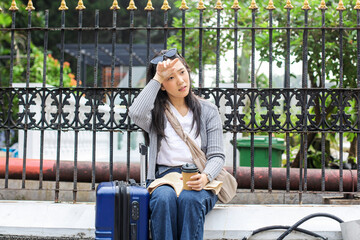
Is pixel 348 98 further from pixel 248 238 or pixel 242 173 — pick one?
pixel 248 238

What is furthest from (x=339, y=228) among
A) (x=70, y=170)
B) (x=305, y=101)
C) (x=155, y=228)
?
(x=70, y=170)

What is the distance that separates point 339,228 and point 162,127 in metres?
1.69

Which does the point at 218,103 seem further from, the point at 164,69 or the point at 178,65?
the point at 164,69

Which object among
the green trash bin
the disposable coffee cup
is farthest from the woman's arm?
the green trash bin

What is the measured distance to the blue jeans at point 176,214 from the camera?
274cm

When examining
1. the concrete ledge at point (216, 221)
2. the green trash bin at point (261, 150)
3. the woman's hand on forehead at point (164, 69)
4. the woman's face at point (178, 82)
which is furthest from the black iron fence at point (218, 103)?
the green trash bin at point (261, 150)

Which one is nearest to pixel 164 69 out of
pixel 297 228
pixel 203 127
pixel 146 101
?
pixel 146 101

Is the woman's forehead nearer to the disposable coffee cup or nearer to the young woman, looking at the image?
the young woman

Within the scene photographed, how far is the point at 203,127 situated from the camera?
332 centimetres

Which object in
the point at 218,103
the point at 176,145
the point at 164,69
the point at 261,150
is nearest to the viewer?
the point at 164,69

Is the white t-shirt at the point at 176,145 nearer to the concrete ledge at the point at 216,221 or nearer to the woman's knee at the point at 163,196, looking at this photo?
the woman's knee at the point at 163,196

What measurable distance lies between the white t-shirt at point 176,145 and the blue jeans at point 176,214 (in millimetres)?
394

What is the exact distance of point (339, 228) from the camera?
134 inches

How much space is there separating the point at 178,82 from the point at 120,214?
109cm
